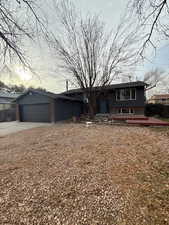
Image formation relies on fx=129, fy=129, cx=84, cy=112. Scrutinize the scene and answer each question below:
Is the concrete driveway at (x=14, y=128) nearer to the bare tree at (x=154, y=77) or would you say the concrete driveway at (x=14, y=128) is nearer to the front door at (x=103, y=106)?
the front door at (x=103, y=106)

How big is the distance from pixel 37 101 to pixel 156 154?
559 inches

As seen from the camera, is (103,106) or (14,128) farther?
(103,106)

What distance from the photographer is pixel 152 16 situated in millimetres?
3682

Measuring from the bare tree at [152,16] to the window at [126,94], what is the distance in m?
12.9

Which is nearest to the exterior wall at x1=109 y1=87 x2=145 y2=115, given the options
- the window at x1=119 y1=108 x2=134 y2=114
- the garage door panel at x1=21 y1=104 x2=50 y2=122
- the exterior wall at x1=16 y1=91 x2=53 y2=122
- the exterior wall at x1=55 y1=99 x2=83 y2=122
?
the window at x1=119 y1=108 x2=134 y2=114

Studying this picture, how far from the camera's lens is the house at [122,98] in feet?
51.9

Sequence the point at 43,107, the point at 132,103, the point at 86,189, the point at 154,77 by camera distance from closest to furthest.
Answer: the point at 86,189, the point at 43,107, the point at 132,103, the point at 154,77

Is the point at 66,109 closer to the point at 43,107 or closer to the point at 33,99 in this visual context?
the point at 43,107

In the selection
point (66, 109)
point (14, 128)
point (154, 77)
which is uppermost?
point (154, 77)

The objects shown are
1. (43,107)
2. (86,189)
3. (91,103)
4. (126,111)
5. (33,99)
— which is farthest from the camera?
(126,111)

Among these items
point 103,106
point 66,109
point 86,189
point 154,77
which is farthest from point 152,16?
point 154,77

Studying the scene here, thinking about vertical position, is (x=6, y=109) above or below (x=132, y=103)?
below

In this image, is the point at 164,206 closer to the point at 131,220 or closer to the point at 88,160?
the point at 131,220

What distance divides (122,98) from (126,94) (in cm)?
71
